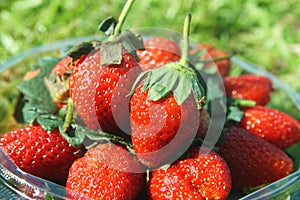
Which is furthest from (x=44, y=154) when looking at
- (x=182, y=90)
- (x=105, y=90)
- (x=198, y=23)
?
(x=198, y=23)

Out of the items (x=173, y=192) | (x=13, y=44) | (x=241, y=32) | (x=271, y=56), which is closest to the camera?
(x=173, y=192)

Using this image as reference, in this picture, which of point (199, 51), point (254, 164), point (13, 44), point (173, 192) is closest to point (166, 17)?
point (13, 44)

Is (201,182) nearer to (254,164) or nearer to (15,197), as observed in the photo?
(254,164)

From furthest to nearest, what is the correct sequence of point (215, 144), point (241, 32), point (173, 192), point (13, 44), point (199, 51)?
point (241, 32) → point (13, 44) → point (199, 51) → point (215, 144) → point (173, 192)

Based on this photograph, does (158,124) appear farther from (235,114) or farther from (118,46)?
(235,114)

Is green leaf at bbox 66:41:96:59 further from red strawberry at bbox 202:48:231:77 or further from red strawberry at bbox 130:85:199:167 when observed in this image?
red strawberry at bbox 202:48:231:77

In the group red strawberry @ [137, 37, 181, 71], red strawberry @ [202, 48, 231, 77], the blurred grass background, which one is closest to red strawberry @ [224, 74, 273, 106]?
red strawberry @ [202, 48, 231, 77]
